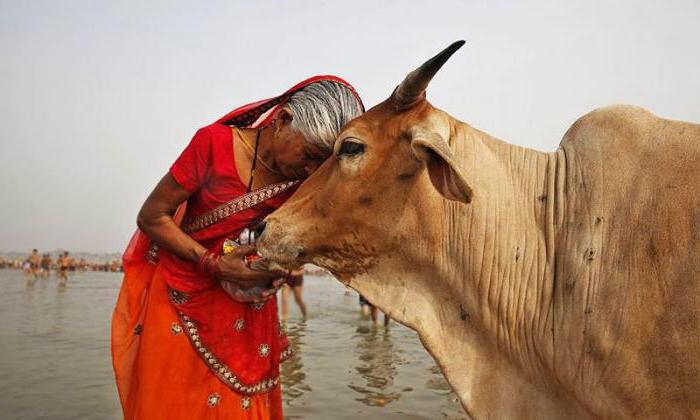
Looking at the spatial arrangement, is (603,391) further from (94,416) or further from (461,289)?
(94,416)

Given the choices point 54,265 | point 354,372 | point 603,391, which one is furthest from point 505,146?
point 54,265

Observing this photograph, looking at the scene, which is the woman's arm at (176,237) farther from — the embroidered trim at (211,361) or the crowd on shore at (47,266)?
Result: the crowd on shore at (47,266)

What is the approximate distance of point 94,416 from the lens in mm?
5652

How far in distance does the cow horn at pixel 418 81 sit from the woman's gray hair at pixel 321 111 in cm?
40

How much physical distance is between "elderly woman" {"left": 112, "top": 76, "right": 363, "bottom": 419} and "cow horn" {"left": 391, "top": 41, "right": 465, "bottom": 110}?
448 millimetres

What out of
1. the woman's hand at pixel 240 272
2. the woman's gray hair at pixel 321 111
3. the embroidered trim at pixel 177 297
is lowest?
the embroidered trim at pixel 177 297

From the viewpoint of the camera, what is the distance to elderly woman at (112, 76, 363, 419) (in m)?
2.62

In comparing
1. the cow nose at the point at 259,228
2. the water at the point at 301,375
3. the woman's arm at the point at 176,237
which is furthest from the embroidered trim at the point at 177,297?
the water at the point at 301,375

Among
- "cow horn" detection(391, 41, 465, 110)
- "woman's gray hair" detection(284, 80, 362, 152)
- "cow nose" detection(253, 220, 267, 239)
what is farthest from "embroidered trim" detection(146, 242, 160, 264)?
"cow horn" detection(391, 41, 465, 110)

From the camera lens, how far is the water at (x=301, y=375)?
588 cm

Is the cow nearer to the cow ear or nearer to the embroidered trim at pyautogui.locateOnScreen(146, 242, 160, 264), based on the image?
the cow ear

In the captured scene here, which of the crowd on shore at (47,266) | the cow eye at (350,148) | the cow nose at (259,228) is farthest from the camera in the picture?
the crowd on shore at (47,266)

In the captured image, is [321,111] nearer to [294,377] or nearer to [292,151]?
[292,151]

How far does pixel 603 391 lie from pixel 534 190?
2.82 feet
